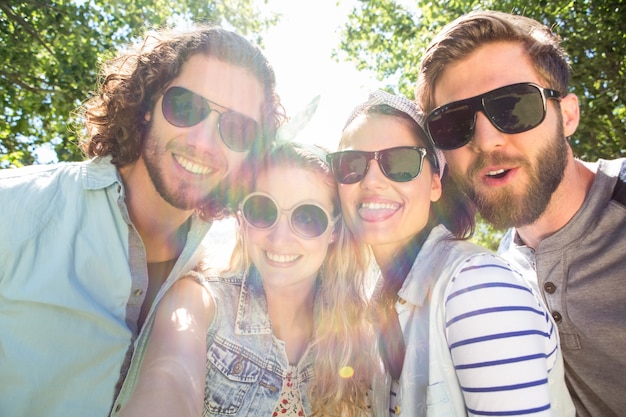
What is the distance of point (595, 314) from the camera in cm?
231

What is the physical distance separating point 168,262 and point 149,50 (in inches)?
60.3

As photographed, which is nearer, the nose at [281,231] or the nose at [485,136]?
the nose at [485,136]

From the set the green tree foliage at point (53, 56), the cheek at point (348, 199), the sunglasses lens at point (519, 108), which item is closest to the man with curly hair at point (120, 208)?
the cheek at point (348, 199)

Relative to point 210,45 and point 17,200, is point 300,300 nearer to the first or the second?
point 17,200

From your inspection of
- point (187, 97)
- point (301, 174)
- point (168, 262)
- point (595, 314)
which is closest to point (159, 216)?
point (168, 262)

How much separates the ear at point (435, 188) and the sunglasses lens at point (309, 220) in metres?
0.65

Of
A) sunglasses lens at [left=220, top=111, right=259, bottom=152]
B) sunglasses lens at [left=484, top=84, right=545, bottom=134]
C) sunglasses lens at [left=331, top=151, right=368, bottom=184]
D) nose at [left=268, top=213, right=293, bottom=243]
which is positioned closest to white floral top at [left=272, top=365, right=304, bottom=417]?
nose at [left=268, top=213, right=293, bottom=243]

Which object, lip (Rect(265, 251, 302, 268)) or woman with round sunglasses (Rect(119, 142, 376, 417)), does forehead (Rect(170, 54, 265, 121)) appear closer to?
woman with round sunglasses (Rect(119, 142, 376, 417))

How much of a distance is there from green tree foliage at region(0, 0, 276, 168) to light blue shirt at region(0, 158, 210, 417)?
4.28 meters

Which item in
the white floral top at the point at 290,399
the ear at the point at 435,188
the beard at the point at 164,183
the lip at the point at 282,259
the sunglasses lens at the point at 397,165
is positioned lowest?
the white floral top at the point at 290,399

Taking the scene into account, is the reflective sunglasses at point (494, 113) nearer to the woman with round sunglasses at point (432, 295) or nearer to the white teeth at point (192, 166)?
the woman with round sunglasses at point (432, 295)

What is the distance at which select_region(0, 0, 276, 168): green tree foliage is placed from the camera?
21.9ft

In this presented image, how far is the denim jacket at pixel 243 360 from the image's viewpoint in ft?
7.37

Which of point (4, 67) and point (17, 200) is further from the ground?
point (4, 67)
